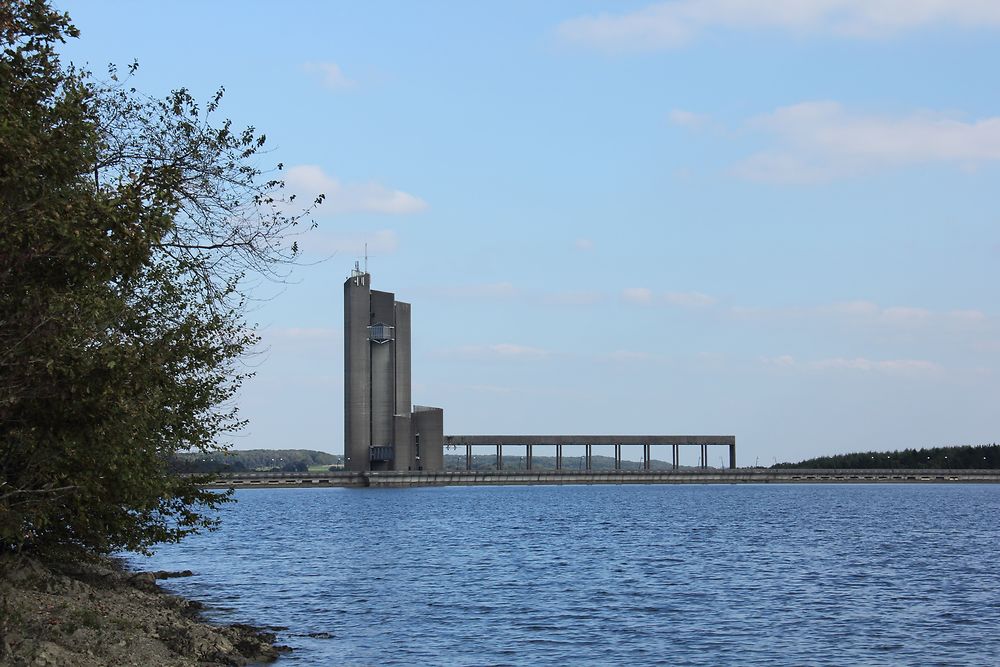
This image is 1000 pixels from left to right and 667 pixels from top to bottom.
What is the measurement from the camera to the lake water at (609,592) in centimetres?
3662

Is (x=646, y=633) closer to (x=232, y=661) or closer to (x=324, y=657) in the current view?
(x=324, y=657)

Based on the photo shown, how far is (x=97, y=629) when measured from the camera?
28234 mm

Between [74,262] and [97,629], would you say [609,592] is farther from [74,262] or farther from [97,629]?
[74,262]

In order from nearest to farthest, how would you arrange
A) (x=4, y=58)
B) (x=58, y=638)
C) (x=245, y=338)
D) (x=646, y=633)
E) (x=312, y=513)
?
1. (x=4, y=58)
2. (x=58, y=638)
3. (x=245, y=338)
4. (x=646, y=633)
5. (x=312, y=513)

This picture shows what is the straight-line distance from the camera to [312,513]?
14175 cm

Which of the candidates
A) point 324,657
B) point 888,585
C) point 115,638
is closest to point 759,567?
point 888,585

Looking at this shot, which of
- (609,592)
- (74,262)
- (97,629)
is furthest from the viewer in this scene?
(609,592)

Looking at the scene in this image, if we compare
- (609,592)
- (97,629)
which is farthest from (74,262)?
(609,592)

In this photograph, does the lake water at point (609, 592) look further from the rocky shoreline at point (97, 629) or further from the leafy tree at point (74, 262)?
the leafy tree at point (74, 262)

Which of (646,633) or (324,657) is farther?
(646,633)

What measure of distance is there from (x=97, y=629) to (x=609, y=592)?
94.9 ft

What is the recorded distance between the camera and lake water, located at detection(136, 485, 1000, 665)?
36.6 metres

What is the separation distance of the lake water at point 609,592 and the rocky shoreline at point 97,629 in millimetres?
1877

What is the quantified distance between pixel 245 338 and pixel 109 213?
47.3 feet
